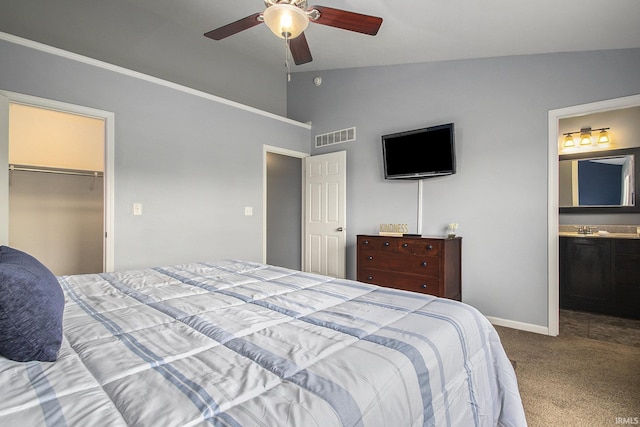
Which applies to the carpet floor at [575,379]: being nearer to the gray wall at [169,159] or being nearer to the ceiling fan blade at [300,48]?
the ceiling fan blade at [300,48]

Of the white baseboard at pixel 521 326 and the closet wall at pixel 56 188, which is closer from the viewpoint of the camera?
the white baseboard at pixel 521 326

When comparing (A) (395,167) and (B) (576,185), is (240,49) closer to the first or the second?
(A) (395,167)

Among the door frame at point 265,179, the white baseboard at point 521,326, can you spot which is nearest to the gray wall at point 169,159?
the door frame at point 265,179

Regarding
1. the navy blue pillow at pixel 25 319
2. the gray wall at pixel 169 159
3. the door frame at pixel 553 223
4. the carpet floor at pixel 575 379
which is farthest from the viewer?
the door frame at pixel 553 223

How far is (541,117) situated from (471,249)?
4.78 ft

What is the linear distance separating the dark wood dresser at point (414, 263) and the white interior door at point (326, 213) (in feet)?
2.36

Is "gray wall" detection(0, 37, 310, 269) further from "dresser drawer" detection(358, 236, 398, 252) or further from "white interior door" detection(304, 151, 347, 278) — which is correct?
"dresser drawer" detection(358, 236, 398, 252)

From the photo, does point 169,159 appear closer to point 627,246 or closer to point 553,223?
point 553,223

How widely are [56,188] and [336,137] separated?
354 cm

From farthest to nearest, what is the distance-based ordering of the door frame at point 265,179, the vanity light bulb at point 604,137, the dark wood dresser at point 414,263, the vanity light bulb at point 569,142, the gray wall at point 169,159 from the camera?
the door frame at point 265,179, the vanity light bulb at point 569,142, the vanity light bulb at point 604,137, the dark wood dresser at point 414,263, the gray wall at point 169,159

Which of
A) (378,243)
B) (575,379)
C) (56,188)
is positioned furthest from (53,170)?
(575,379)

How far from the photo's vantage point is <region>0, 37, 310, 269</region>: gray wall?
275 cm

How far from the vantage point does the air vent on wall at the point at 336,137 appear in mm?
4487

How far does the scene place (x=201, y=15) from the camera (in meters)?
3.63
